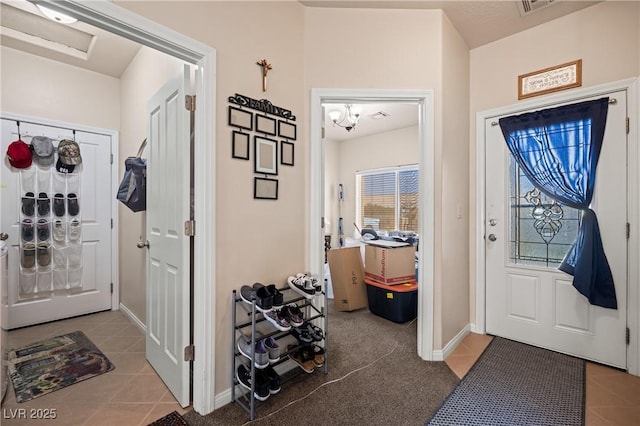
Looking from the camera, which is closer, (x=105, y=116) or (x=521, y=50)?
(x=521, y=50)

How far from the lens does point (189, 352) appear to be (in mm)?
1729

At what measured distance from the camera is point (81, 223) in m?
3.21

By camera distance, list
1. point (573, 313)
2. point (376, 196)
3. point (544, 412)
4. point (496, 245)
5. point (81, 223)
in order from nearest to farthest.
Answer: point (544, 412) < point (573, 313) < point (496, 245) < point (81, 223) < point (376, 196)

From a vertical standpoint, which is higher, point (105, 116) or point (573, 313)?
point (105, 116)

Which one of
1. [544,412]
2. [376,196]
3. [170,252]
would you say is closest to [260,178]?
[170,252]

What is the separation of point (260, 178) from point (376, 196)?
15.0 feet

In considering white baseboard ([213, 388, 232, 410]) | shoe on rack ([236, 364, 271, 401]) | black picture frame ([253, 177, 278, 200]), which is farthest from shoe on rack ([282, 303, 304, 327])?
black picture frame ([253, 177, 278, 200])

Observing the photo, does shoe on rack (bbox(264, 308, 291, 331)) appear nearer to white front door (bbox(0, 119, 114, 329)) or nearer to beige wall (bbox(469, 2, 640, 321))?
beige wall (bbox(469, 2, 640, 321))

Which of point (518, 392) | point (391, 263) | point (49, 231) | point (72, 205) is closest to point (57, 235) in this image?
point (49, 231)

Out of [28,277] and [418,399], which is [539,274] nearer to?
[418,399]

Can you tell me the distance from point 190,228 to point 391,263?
212 centimetres

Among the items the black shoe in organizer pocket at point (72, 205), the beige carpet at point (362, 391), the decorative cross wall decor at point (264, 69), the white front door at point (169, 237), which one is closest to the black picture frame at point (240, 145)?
the white front door at point (169, 237)

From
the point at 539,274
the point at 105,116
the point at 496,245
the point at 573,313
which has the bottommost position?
the point at 573,313

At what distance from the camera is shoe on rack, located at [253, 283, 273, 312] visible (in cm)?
170
